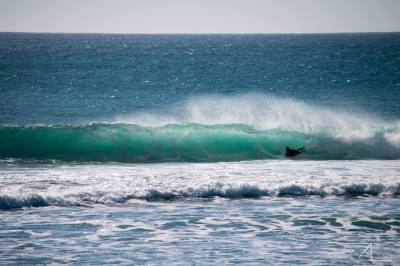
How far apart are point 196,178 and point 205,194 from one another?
166 centimetres

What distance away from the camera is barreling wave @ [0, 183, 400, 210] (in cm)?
1401

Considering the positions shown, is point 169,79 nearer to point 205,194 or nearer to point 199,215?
point 205,194

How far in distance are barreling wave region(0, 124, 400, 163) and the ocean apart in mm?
48

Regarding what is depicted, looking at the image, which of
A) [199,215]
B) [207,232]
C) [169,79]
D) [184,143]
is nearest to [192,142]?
[184,143]

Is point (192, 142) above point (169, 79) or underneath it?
underneath

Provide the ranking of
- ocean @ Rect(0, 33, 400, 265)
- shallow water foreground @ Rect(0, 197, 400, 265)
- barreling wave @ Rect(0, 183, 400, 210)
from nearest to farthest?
shallow water foreground @ Rect(0, 197, 400, 265) → ocean @ Rect(0, 33, 400, 265) → barreling wave @ Rect(0, 183, 400, 210)

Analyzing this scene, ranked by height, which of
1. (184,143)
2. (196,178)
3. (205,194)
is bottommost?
(205,194)

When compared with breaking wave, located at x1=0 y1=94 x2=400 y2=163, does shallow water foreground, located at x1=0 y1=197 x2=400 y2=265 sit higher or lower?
lower

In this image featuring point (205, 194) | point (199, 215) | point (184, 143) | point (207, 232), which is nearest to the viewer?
point (207, 232)

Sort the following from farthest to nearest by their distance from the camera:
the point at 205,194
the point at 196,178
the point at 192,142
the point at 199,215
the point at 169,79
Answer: the point at 169,79, the point at 192,142, the point at 196,178, the point at 205,194, the point at 199,215

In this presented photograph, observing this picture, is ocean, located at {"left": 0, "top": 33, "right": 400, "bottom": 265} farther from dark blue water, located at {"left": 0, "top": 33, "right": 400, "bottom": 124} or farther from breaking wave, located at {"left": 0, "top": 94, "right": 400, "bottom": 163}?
dark blue water, located at {"left": 0, "top": 33, "right": 400, "bottom": 124}

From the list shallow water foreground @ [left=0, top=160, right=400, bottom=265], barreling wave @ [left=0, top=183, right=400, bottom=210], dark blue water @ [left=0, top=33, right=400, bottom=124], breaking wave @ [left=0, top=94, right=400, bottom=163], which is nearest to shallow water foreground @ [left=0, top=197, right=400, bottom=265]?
shallow water foreground @ [left=0, top=160, right=400, bottom=265]

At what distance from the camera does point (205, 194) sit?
1520cm

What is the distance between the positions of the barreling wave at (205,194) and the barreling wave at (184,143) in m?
6.67
